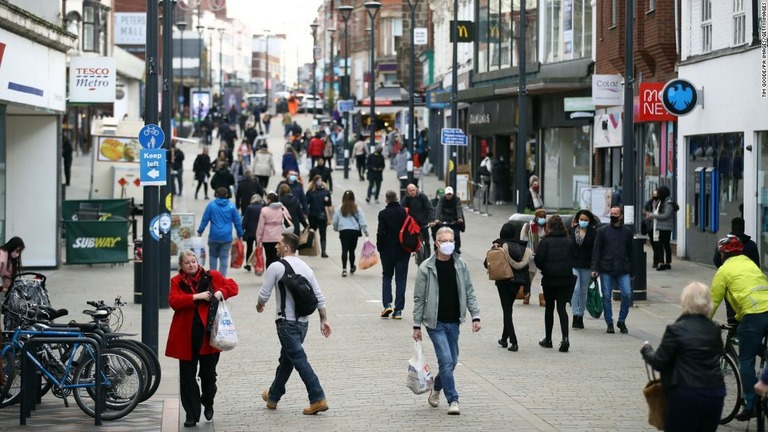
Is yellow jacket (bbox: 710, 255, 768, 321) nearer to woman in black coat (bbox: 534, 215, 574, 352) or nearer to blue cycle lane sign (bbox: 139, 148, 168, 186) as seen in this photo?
woman in black coat (bbox: 534, 215, 574, 352)

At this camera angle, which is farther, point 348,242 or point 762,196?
point 348,242

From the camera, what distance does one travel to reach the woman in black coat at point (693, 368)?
8.67m

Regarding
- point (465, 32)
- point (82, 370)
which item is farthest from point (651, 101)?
point (82, 370)

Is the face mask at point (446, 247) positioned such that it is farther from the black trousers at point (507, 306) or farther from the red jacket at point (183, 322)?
the black trousers at point (507, 306)

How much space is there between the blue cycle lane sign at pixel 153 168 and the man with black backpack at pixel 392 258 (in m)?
5.18

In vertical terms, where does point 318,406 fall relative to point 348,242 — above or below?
below

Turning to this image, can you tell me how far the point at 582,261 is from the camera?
18.5 meters

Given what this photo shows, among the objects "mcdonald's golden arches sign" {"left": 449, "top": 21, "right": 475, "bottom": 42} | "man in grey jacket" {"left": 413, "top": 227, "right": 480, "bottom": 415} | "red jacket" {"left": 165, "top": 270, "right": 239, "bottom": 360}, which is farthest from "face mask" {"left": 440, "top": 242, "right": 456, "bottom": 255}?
"mcdonald's golden arches sign" {"left": 449, "top": 21, "right": 475, "bottom": 42}

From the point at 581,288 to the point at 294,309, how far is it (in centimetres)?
711

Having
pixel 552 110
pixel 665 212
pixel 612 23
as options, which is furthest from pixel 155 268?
pixel 552 110

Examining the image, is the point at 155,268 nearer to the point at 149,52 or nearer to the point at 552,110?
the point at 149,52

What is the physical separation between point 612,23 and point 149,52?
807 inches

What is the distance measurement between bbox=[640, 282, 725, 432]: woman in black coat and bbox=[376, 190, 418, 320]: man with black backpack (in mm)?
10522

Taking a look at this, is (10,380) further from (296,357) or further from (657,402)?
(657,402)
